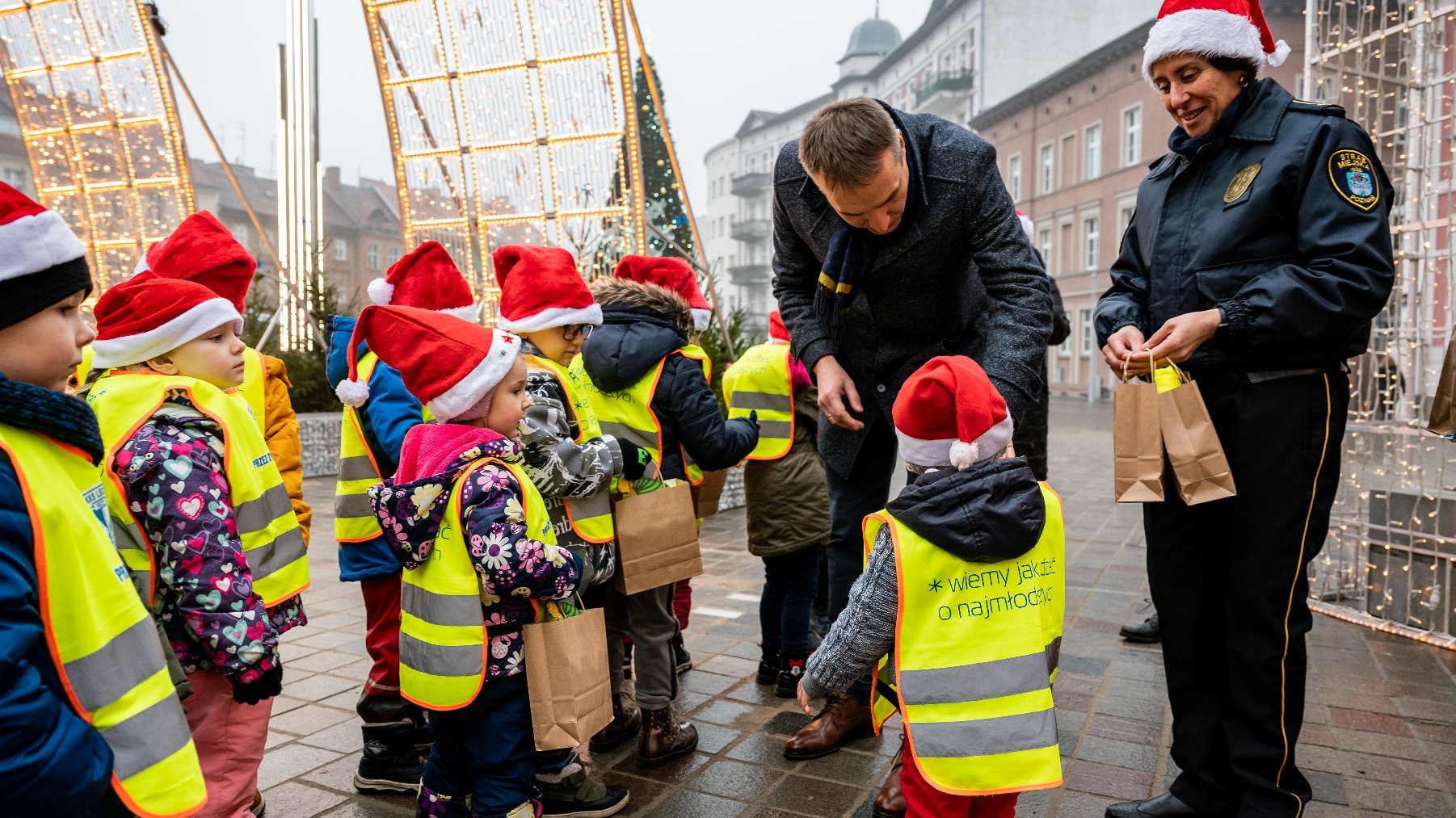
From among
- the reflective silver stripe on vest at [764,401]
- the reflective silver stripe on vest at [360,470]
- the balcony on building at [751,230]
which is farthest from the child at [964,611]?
the balcony on building at [751,230]

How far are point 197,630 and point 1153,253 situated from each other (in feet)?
8.59

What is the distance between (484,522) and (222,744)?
83 cm

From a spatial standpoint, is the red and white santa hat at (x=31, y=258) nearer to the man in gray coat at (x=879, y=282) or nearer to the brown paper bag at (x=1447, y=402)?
the man in gray coat at (x=879, y=282)

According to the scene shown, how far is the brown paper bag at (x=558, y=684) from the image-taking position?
7.68ft

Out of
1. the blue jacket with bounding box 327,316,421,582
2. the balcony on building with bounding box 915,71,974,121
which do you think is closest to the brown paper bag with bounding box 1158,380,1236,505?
the blue jacket with bounding box 327,316,421,582

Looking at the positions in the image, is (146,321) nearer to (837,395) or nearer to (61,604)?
(61,604)

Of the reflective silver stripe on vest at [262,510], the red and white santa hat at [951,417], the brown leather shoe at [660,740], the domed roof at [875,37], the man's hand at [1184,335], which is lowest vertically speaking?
the brown leather shoe at [660,740]

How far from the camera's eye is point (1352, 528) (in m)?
5.41

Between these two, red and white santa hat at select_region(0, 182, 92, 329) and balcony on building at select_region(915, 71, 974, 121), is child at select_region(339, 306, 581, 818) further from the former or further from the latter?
balcony on building at select_region(915, 71, 974, 121)

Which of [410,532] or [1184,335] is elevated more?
[1184,335]

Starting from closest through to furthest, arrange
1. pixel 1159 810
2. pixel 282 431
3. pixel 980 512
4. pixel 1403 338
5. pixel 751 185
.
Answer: pixel 980 512
pixel 1159 810
pixel 282 431
pixel 1403 338
pixel 751 185

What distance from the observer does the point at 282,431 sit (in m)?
3.48

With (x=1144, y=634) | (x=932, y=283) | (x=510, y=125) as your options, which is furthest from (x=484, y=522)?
(x=510, y=125)

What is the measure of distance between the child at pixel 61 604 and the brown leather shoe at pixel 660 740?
184 centimetres
